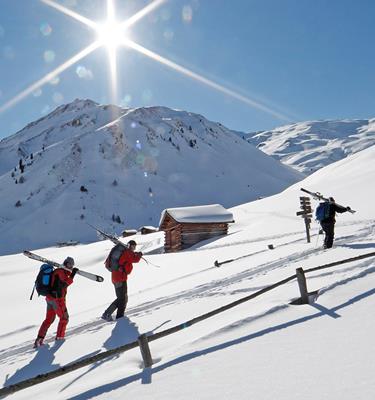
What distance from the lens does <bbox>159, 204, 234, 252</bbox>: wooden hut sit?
112 ft

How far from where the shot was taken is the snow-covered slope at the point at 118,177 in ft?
349

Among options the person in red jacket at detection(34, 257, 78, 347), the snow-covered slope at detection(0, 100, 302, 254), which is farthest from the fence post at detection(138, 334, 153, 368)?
the snow-covered slope at detection(0, 100, 302, 254)

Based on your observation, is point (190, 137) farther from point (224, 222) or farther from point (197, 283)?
point (197, 283)

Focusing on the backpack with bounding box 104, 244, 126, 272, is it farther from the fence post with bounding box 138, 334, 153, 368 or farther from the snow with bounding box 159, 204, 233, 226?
the snow with bounding box 159, 204, 233, 226

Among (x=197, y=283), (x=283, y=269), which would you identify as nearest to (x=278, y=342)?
(x=283, y=269)

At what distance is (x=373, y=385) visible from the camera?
166 inches

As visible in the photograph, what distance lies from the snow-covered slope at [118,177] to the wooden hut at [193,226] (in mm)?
61937

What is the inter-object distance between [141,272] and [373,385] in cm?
1790

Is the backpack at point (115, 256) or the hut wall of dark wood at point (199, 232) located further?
the hut wall of dark wood at point (199, 232)

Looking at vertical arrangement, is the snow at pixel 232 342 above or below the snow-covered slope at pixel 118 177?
below

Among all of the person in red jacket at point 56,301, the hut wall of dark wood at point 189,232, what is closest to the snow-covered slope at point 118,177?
the hut wall of dark wood at point 189,232

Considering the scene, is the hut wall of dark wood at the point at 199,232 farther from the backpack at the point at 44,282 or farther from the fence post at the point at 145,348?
the fence post at the point at 145,348

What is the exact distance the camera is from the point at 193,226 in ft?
114

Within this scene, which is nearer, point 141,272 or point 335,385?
point 335,385
